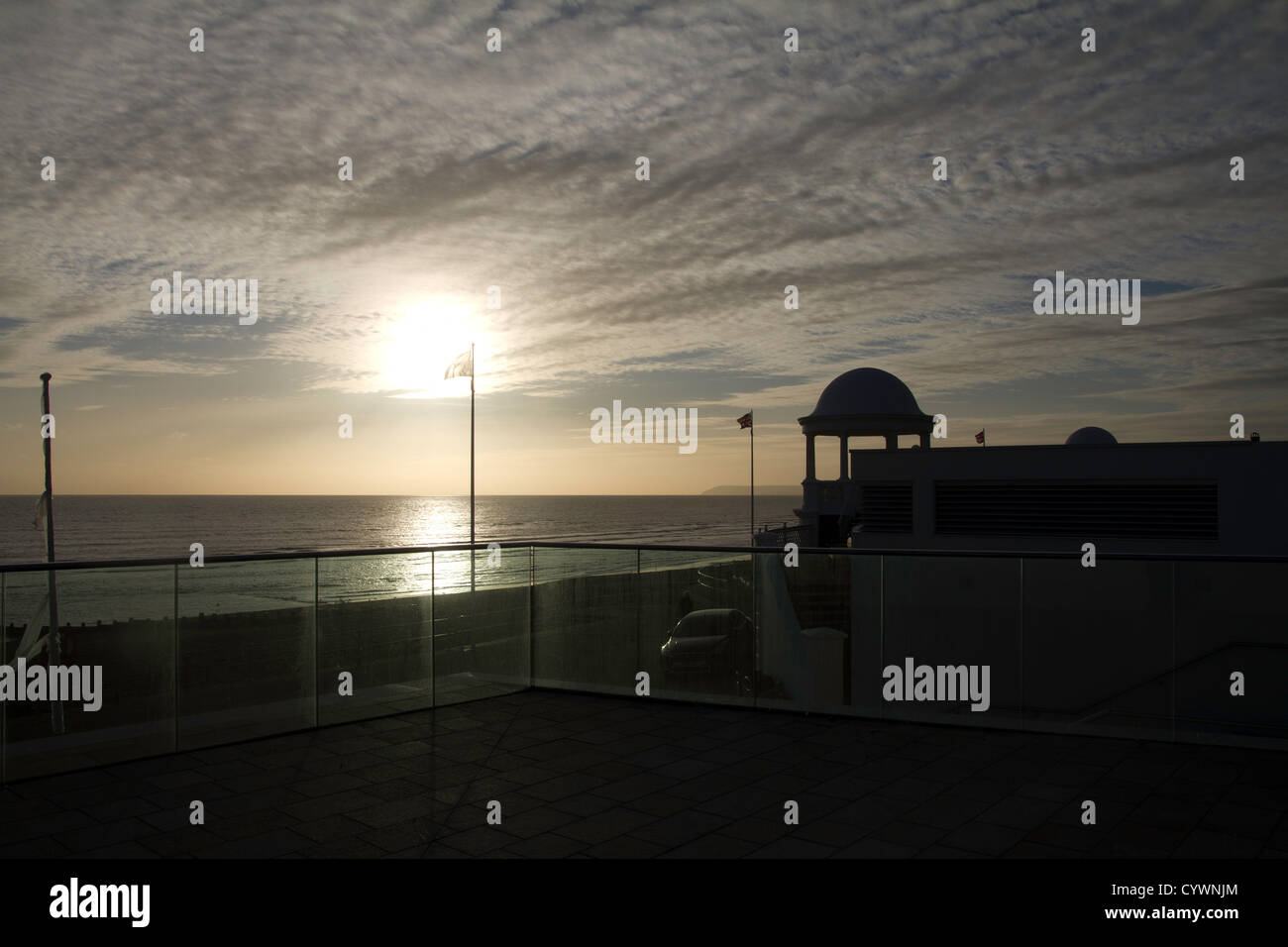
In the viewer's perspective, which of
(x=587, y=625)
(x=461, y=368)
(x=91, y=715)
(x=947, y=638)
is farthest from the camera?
(x=461, y=368)

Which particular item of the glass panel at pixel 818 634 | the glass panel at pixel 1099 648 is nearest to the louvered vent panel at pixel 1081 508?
the glass panel at pixel 1099 648

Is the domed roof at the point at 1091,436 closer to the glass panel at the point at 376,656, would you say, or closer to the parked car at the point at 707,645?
the parked car at the point at 707,645

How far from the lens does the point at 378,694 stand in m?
8.73

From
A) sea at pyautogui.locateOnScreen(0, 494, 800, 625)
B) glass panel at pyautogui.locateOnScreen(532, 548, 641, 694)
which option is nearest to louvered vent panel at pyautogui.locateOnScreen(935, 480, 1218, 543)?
sea at pyautogui.locateOnScreen(0, 494, 800, 625)

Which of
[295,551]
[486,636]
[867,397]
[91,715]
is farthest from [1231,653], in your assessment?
[867,397]

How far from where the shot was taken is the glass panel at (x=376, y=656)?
834 centimetres

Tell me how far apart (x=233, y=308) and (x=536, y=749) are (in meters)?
7.79

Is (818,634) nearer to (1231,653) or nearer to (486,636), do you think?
(486,636)

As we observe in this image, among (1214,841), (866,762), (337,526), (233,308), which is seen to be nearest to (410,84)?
(233,308)

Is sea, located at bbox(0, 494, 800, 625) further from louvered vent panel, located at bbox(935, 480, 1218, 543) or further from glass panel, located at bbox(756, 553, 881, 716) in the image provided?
louvered vent panel, located at bbox(935, 480, 1218, 543)

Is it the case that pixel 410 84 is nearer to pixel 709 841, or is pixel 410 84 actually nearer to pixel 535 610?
pixel 535 610

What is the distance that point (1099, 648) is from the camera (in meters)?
13.9

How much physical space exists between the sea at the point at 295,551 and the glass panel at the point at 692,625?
0.25 m

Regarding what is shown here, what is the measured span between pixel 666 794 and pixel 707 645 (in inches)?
215
